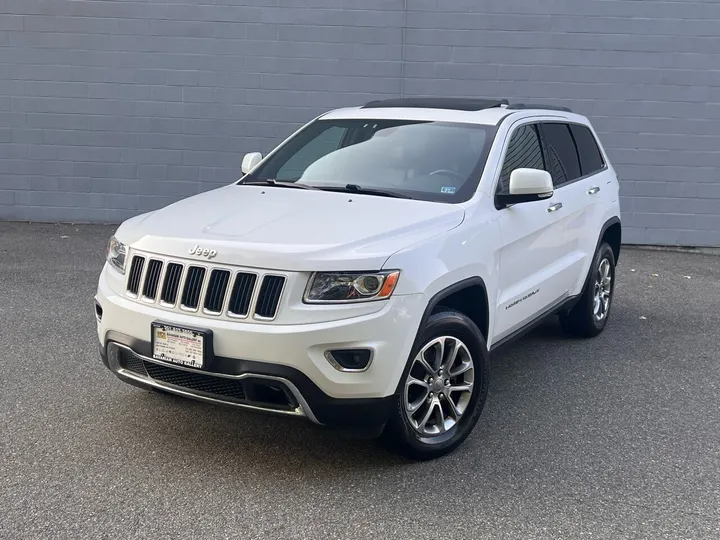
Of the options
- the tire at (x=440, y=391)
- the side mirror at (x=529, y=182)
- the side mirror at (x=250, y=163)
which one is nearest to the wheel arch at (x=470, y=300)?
the tire at (x=440, y=391)

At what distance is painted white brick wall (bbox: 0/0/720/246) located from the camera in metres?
9.74

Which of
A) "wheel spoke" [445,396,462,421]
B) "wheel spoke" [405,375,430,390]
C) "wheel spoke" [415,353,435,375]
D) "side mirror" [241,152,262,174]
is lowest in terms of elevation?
"wheel spoke" [445,396,462,421]

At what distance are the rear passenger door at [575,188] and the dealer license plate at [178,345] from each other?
9.28ft

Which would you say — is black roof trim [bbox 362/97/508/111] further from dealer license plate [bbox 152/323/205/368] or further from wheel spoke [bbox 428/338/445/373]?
dealer license plate [bbox 152/323/205/368]

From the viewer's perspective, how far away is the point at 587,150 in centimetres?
621

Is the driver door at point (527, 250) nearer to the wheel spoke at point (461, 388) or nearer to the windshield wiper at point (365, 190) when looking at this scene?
the wheel spoke at point (461, 388)

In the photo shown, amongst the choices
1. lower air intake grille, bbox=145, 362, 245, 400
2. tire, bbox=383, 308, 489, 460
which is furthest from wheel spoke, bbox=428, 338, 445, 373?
lower air intake grille, bbox=145, 362, 245, 400

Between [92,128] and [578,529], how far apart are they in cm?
869

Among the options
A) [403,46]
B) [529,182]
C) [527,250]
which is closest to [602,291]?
[527,250]

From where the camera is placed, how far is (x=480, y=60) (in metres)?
9.85

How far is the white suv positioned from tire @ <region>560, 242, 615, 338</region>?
0.83 meters

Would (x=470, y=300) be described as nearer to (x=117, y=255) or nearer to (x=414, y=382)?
(x=414, y=382)

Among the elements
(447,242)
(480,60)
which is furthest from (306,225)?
(480,60)

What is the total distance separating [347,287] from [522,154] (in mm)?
2009
